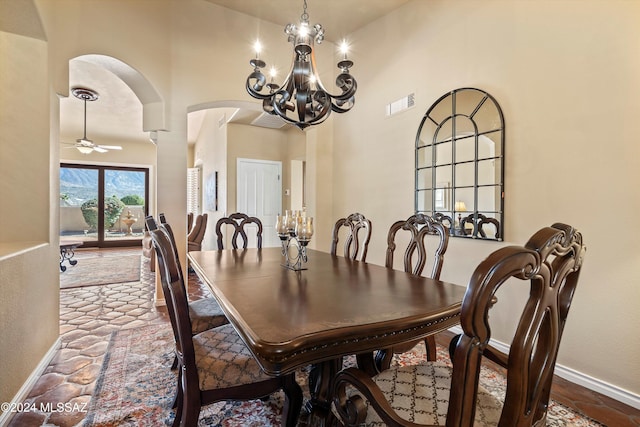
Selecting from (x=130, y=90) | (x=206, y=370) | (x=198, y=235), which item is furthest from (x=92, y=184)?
(x=206, y=370)

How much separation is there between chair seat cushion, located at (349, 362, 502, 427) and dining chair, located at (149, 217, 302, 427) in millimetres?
453

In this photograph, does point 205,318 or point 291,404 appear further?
point 205,318

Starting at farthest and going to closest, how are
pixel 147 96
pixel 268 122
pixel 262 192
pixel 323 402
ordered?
1. pixel 262 192
2. pixel 268 122
3. pixel 147 96
4. pixel 323 402

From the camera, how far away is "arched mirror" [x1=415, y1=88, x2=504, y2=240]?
2531 mm

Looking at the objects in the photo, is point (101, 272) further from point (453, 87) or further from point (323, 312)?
point (453, 87)

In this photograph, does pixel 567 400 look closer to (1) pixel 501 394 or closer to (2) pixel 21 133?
(1) pixel 501 394

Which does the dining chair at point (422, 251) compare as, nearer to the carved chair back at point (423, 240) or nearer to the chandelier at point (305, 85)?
the carved chair back at point (423, 240)

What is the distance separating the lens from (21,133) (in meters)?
2.12

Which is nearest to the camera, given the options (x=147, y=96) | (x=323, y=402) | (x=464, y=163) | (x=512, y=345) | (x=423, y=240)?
(x=512, y=345)

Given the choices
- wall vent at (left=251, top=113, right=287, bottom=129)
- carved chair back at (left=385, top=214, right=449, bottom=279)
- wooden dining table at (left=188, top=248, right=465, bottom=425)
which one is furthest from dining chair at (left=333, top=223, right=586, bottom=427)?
wall vent at (left=251, top=113, right=287, bottom=129)

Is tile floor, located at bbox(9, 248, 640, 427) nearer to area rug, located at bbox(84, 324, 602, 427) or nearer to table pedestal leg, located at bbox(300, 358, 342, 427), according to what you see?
area rug, located at bbox(84, 324, 602, 427)

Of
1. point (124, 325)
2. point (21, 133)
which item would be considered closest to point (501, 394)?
point (124, 325)

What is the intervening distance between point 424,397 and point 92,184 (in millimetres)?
9993

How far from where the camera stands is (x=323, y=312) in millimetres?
1136
